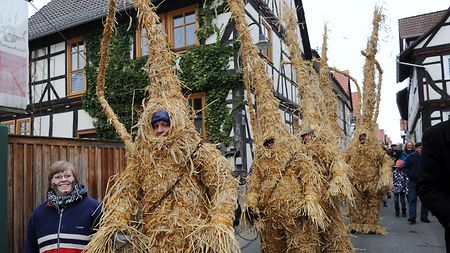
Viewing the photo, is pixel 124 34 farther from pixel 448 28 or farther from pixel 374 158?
pixel 448 28

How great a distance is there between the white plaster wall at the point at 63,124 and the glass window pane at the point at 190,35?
4.83 metres

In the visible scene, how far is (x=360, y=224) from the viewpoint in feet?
25.8

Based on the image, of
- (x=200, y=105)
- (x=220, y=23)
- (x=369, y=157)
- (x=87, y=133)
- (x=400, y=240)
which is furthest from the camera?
(x=87, y=133)

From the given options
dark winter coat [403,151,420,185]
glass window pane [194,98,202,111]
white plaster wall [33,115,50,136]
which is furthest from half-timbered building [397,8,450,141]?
white plaster wall [33,115,50,136]

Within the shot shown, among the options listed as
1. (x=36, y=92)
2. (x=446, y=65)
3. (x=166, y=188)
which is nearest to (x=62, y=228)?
(x=166, y=188)

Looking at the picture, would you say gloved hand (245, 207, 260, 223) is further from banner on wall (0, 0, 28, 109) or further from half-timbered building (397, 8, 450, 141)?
half-timbered building (397, 8, 450, 141)

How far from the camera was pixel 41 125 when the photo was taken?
47.1 ft

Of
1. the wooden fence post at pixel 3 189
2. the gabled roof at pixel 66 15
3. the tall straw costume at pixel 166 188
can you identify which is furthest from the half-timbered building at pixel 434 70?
the wooden fence post at pixel 3 189

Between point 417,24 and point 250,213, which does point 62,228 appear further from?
point 417,24

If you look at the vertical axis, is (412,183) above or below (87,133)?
below

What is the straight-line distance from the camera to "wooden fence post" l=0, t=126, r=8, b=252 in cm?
346

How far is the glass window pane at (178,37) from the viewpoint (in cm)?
1209

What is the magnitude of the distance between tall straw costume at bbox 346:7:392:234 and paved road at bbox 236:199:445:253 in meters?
0.40

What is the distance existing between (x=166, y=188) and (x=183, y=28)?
32.3 feet
